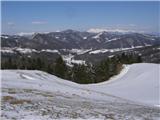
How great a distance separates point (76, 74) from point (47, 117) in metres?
85.9

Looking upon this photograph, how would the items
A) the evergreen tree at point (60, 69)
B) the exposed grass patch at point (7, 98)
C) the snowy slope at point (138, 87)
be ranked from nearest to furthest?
the exposed grass patch at point (7, 98)
the snowy slope at point (138, 87)
the evergreen tree at point (60, 69)

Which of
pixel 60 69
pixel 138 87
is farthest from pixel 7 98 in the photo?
pixel 60 69

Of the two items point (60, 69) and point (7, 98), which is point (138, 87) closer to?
point (7, 98)

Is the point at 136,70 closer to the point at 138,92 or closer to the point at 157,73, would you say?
the point at 157,73

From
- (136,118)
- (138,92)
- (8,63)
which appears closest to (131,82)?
(138,92)

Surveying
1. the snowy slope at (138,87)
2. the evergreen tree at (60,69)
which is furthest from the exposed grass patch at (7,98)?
the evergreen tree at (60,69)

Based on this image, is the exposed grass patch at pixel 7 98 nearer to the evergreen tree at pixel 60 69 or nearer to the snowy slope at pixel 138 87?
the snowy slope at pixel 138 87

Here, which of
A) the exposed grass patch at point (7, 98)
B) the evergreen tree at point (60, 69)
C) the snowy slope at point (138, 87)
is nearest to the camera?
the exposed grass patch at point (7, 98)

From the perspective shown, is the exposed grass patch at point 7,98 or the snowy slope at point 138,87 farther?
the snowy slope at point 138,87

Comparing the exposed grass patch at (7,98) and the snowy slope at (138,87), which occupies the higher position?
the exposed grass patch at (7,98)

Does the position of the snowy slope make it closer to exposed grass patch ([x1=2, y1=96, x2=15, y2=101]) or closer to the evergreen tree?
exposed grass patch ([x1=2, y1=96, x2=15, y2=101])

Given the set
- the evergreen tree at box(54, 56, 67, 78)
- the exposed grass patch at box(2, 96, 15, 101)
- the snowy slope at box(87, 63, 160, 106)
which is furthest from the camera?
the evergreen tree at box(54, 56, 67, 78)

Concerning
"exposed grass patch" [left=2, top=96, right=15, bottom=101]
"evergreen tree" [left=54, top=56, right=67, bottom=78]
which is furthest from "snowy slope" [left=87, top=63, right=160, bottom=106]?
"evergreen tree" [left=54, top=56, right=67, bottom=78]

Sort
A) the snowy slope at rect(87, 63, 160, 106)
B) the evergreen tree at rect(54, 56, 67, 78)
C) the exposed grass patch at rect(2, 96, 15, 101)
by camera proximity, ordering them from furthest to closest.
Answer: the evergreen tree at rect(54, 56, 67, 78)
the snowy slope at rect(87, 63, 160, 106)
the exposed grass patch at rect(2, 96, 15, 101)
